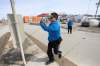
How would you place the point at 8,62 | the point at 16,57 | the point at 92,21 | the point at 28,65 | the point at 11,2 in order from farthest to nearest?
the point at 92,21, the point at 16,57, the point at 8,62, the point at 28,65, the point at 11,2

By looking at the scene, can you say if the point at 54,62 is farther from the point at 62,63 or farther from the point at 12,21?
the point at 12,21

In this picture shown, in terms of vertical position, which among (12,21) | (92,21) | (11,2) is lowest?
(92,21)

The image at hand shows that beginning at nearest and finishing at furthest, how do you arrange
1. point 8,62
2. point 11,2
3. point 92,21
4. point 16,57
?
point 11,2
point 8,62
point 16,57
point 92,21

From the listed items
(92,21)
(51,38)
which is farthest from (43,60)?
(92,21)

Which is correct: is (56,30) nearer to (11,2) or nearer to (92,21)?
(11,2)

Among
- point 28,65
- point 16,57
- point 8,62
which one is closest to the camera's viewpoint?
point 28,65

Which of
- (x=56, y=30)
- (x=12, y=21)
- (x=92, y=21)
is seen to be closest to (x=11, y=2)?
(x=12, y=21)

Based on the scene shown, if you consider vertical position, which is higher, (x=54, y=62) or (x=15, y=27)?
(x=15, y=27)

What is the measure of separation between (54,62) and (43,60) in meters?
0.54

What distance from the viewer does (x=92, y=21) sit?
38.8 meters

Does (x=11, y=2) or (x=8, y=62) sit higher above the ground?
(x=11, y=2)

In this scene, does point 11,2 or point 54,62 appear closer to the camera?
point 11,2

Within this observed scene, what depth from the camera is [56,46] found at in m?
7.36

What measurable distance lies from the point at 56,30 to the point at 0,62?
2590mm
